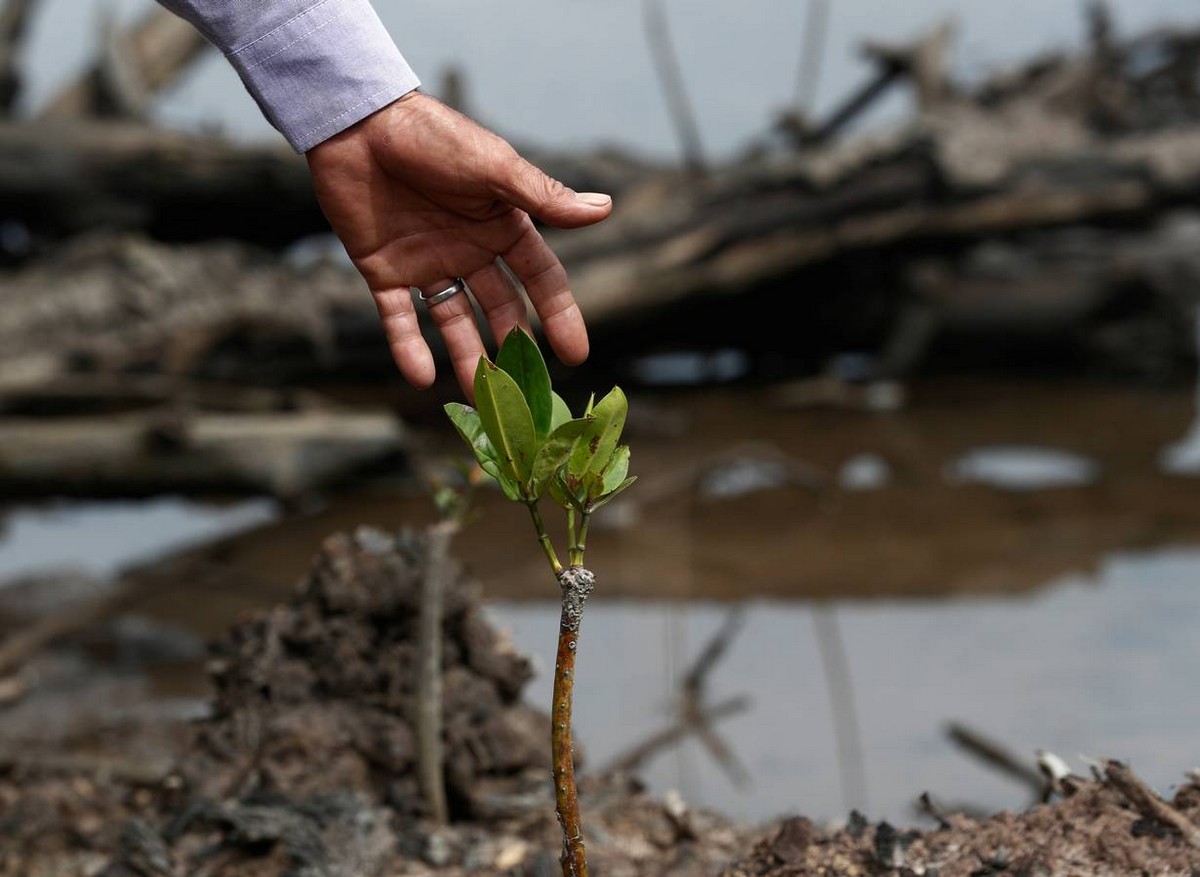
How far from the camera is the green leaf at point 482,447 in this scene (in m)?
1.39

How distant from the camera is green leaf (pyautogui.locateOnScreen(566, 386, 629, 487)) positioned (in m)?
1.35

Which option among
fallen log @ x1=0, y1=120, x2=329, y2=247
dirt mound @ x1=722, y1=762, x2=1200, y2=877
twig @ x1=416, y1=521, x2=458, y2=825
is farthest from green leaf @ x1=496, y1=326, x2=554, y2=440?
fallen log @ x1=0, y1=120, x2=329, y2=247

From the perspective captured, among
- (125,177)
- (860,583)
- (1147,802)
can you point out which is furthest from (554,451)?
(125,177)

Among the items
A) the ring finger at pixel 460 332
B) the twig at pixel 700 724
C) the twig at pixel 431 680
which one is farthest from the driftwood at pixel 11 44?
the ring finger at pixel 460 332

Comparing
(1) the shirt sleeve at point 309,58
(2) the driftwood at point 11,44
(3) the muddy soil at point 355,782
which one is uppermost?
(2) the driftwood at point 11,44

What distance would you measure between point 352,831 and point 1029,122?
8.52m

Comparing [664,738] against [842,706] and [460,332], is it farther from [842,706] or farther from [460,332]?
[460,332]

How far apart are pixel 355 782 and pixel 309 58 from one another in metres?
1.23

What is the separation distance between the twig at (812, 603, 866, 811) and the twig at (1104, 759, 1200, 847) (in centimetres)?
117

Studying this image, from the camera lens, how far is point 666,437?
773 cm

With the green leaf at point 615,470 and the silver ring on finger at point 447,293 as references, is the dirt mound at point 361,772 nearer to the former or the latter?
the silver ring on finger at point 447,293

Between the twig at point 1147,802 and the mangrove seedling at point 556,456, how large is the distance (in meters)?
0.72

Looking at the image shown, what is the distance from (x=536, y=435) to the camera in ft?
4.51

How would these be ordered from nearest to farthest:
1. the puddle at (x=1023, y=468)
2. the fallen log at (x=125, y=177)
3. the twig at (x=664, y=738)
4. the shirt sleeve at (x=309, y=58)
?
the shirt sleeve at (x=309, y=58) → the twig at (x=664, y=738) → the puddle at (x=1023, y=468) → the fallen log at (x=125, y=177)
